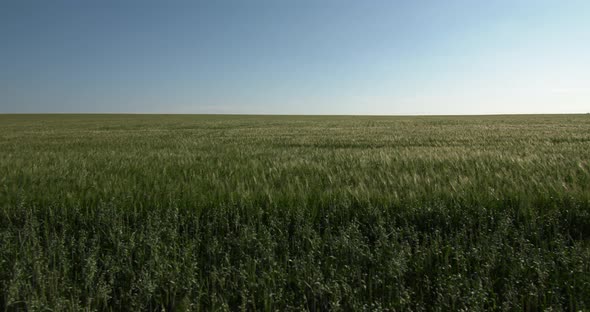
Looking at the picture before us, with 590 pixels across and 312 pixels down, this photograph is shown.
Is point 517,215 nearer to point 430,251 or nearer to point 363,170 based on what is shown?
point 430,251

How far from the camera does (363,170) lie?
4430mm

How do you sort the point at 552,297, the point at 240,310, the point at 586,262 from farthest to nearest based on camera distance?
the point at 586,262, the point at 240,310, the point at 552,297

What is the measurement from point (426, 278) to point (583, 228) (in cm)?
175

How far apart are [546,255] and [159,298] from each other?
2639 mm

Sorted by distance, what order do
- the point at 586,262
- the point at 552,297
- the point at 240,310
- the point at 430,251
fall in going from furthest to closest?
1. the point at 430,251
2. the point at 586,262
3. the point at 240,310
4. the point at 552,297

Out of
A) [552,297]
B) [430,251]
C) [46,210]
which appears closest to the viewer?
[552,297]

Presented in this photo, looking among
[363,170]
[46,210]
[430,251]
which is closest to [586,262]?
[430,251]

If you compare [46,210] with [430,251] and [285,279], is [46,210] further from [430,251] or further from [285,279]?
[430,251]

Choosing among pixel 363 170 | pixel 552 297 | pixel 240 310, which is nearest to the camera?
pixel 552 297

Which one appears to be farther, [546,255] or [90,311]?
[546,255]

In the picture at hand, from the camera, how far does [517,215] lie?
2.61 metres

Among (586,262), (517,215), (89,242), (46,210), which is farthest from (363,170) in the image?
(46,210)

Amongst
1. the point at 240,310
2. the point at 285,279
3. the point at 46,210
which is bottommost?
the point at 240,310

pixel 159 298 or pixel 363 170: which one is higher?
pixel 363 170
